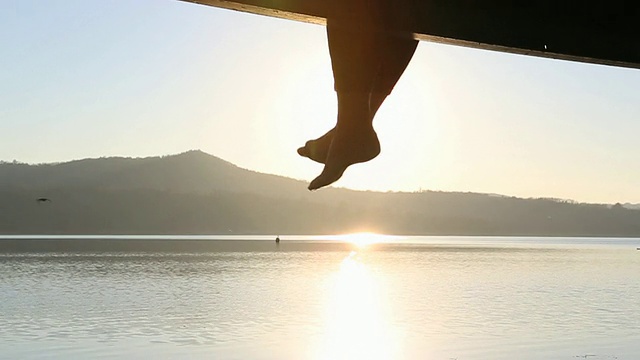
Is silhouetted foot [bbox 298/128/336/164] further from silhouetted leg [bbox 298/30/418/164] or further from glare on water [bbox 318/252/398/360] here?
glare on water [bbox 318/252/398/360]

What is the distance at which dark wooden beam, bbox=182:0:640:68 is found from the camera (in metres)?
1.71

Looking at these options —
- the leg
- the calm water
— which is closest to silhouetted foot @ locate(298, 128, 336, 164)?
the leg

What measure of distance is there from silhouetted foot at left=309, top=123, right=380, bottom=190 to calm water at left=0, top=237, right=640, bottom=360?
23.1 meters

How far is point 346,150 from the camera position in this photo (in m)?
1.80

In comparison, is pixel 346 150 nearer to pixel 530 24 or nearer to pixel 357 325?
pixel 530 24

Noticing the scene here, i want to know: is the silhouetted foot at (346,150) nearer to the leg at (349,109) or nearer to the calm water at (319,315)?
the leg at (349,109)

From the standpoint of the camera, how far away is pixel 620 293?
4547 cm

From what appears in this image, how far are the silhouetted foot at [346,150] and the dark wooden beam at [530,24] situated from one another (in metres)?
0.25

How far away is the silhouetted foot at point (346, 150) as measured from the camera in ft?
5.88

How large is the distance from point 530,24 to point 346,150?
1.69 feet

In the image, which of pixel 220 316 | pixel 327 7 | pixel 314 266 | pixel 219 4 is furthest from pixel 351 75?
pixel 314 266

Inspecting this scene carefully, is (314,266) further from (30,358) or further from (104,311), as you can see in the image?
(30,358)

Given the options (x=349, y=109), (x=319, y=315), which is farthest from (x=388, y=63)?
(x=319, y=315)

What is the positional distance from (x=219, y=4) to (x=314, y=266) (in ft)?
247
